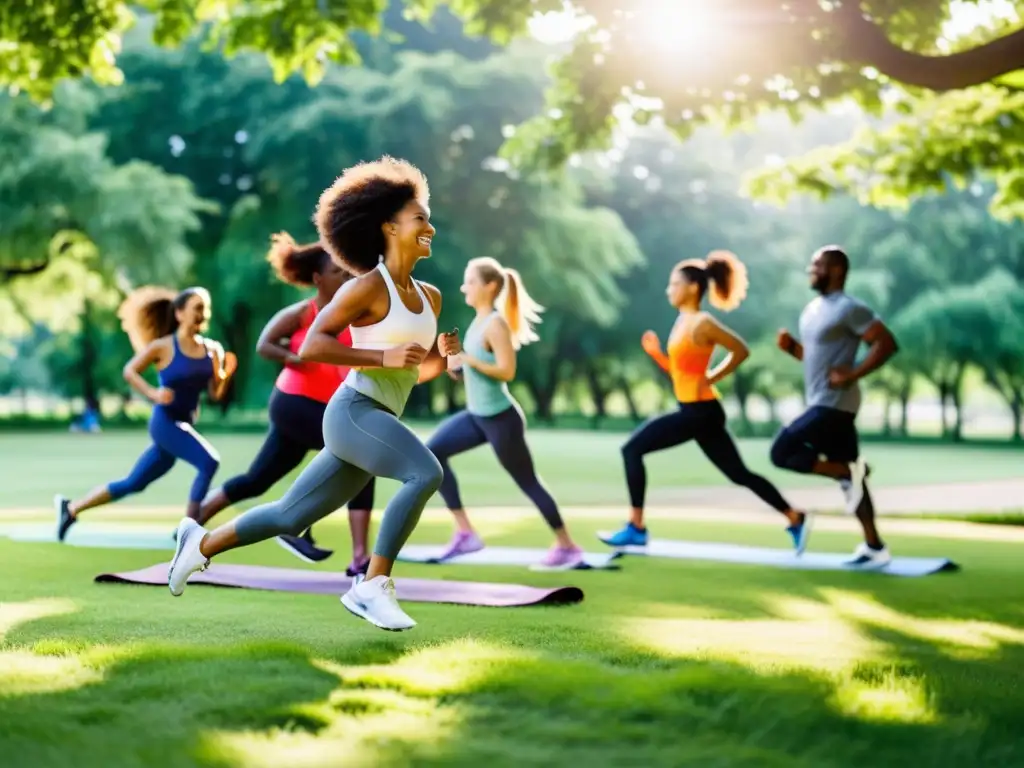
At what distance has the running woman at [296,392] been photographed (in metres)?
8.14

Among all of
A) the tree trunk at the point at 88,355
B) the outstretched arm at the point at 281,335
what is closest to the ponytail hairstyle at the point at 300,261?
the outstretched arm at the point at 281,335

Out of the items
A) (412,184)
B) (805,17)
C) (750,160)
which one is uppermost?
(750,160)

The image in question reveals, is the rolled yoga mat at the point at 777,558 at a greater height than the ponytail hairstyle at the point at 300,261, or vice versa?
the ponytail hairstyle at the point at 300,261

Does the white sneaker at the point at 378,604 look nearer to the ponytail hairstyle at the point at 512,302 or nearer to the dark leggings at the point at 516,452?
the dark leggings at the point at 516,452

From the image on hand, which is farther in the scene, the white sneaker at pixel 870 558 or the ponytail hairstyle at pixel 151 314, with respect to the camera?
the ponytail hairstyle at pixel 151 314

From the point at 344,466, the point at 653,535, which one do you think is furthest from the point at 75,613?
the point at 653,535

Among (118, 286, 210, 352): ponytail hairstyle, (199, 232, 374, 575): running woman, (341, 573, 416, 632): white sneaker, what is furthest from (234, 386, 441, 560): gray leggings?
(118, 286, 210, 352): ponytail hairstyle

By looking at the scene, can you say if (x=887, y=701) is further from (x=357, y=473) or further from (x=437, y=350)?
(x=437, y=350)

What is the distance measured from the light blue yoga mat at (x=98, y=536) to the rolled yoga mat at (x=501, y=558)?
1808 millimetres

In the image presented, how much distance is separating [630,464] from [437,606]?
134 inches

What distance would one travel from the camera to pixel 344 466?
231 inches

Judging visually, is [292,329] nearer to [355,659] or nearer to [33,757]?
[355,659]

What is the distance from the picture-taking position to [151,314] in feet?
32.4

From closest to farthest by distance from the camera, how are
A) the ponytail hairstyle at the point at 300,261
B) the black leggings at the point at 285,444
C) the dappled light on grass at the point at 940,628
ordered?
the dappled light on grass at the point at 940,628, the ponytail hairstyle at the point at 300,261, the black leggings at the point at 285,444
